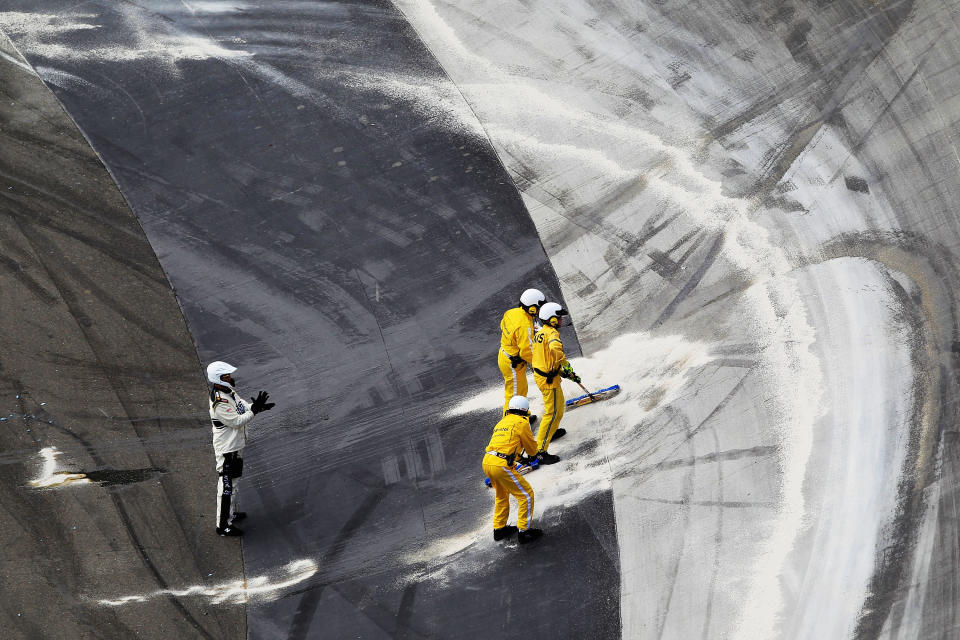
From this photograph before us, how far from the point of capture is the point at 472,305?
40.7 ft

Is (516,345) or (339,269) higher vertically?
(339,269)

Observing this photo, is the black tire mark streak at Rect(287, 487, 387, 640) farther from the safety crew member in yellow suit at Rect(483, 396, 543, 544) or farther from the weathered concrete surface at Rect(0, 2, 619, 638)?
the safety crew member in yellow suit at Rect(483, 396, 543, 544)

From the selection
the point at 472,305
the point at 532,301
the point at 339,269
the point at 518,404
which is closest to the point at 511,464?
the point at 518,404

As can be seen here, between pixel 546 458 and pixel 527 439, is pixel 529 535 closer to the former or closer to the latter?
pixel 546 458

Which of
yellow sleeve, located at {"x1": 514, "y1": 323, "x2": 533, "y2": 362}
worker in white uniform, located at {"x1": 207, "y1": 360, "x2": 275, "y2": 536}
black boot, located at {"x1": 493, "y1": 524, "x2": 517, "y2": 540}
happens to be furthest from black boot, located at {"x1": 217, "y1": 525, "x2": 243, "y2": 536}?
yellow sleeve, located at {"x1": 514, "y1": 323, "x2": 533, "y2": 362}

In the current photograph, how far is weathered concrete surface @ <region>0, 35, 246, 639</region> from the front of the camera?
988cm

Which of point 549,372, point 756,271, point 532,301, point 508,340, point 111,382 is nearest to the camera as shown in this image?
point 549,372

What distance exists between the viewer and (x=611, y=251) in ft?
42.1

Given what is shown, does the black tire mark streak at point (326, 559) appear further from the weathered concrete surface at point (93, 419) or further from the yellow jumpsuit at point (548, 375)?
the yellow jumpsuit at point (548, 375)

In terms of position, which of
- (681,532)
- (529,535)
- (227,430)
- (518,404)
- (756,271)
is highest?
(756,271)

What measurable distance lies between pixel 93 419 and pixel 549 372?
17.6ft

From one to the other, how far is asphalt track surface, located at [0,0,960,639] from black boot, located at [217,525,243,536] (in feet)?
0.63

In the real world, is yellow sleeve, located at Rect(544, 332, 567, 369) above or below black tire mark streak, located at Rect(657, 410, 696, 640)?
above

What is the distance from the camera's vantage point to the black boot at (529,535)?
32.5ft
